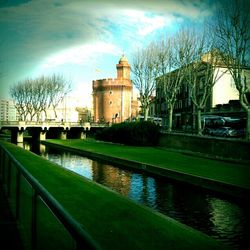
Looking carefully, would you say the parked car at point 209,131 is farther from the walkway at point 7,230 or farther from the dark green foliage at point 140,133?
the walkway at point 7,230

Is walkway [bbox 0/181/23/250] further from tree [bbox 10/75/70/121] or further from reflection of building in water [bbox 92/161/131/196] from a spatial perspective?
tree [bbox 10/75/70/121]

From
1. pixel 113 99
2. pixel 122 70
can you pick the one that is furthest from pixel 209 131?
pixel 122 70

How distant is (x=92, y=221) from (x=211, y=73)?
35.5m

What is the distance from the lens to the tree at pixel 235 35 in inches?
1210

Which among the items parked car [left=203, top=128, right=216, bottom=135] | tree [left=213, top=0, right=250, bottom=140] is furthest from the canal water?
parked car [left=203, top=128, right=216, bottom=135]

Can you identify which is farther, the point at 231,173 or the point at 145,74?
the point at 145,74

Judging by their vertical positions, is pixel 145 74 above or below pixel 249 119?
above

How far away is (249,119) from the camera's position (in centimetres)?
3419

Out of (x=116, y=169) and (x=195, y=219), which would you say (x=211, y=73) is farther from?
(x=195, y=219)

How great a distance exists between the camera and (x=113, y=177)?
1032 inches

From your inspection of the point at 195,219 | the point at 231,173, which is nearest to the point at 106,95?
the point at 231,173

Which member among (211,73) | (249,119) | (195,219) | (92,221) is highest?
(211,73)

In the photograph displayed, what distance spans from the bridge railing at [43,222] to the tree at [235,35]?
2697 cm

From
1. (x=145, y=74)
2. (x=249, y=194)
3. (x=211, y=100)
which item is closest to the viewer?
(x=249, y=194)
